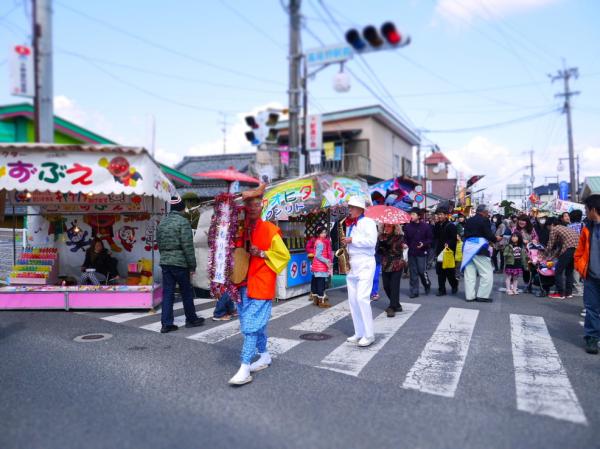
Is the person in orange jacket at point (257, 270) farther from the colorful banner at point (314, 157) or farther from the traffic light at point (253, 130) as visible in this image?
the colorful banner at point (314, 157)

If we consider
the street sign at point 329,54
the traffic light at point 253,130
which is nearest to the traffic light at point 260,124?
the traffic light at point 253,130

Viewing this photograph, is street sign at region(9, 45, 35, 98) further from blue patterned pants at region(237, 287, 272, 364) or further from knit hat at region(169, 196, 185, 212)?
blue patterned pants at region(237, 287, 272, 364)

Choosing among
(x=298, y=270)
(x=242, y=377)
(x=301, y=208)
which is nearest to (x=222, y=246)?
(x=242, y=377)

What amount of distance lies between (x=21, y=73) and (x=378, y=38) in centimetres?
730

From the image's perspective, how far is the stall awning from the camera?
25.8 ft

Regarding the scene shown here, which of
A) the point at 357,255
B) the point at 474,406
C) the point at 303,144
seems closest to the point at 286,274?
the point at 357,255

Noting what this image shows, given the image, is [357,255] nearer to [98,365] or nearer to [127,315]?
[98,365]

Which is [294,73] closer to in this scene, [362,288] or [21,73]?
[21,73]

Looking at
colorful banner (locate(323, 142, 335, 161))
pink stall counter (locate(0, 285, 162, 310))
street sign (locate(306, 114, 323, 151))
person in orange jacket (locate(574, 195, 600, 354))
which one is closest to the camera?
person in orange jacket (locate(574, 195, 600, 354))

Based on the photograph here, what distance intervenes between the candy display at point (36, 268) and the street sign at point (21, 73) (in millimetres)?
3266

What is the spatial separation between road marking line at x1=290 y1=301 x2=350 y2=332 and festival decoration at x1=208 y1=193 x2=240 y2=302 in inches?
100

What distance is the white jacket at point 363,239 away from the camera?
5.94 meters

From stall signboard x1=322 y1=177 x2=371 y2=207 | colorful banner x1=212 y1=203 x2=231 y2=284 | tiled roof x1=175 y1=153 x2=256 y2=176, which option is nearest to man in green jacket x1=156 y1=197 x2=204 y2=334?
colorful banner x1=212 y1=203 x2=231 y2=284

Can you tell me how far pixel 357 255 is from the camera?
6.04m
